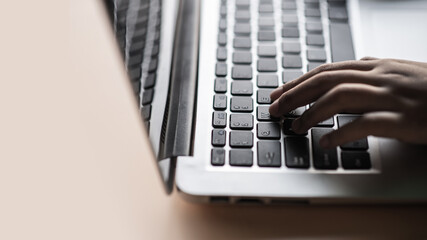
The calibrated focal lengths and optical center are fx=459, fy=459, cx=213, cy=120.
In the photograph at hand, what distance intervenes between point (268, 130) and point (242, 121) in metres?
0.03

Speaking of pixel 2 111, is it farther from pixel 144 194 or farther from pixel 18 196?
pixel 144 194

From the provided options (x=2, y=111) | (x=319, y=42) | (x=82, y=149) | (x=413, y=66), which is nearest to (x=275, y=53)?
(x=319, y=42)

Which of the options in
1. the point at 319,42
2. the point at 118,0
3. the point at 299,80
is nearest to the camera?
the point at 118,0

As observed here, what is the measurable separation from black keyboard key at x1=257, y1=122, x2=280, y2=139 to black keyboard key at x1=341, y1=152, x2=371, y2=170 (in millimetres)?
80

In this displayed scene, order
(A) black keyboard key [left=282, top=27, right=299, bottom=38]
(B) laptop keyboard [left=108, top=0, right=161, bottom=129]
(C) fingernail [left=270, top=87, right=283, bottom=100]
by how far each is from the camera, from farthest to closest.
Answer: (A) black keyboard key [left=282, top=27, right=299, bottom=38] → (C) fingernail [left=270, top=87, right=283, bottom=100] → (B) laptop keyboard [left=108, top=0, right=161, bottom=129]

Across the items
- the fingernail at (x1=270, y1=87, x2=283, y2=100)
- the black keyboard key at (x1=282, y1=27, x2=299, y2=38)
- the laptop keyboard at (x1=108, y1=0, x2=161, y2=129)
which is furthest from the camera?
the black keyboard key at (x1=282, y1=27, x2=299, y2=38)

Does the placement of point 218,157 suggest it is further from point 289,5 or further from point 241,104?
point 289,5

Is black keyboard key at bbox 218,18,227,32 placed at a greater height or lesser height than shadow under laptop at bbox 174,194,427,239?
greater

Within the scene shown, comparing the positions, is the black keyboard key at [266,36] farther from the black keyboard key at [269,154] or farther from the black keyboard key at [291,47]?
the black keyboard key at [269,154]

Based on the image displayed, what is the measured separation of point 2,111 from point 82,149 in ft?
0.49

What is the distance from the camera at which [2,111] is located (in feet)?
2.16

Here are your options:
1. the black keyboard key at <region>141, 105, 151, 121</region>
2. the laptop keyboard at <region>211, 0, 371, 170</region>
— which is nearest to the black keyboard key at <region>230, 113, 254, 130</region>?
the laptop keyboard at <region>211, 0, 371, 170</region>

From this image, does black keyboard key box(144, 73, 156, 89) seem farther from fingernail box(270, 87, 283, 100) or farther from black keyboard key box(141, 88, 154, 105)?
fingernail box(270, 87, 283, 100)

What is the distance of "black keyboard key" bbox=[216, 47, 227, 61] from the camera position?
64cm
